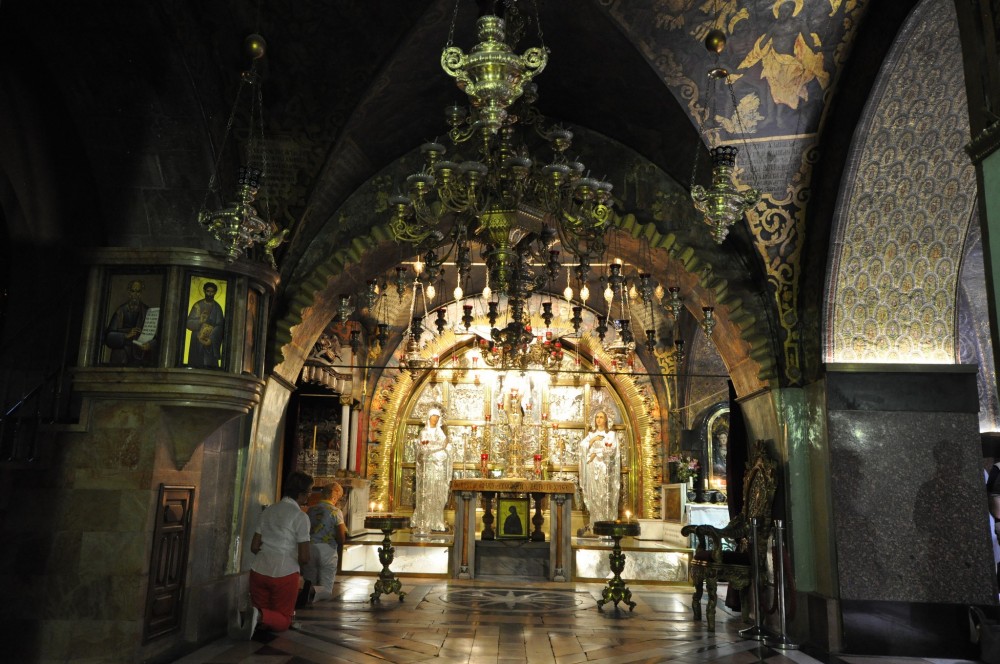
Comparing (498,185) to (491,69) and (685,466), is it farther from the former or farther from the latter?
(685,466)

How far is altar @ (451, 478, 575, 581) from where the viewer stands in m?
11.0

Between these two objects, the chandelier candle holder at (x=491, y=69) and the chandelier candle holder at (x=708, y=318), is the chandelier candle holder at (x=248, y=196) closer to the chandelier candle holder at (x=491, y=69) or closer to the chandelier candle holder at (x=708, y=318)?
the chandelier candle holder at (x=491, y=69)

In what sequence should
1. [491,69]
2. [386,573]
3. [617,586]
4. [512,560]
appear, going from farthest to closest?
[512,560] → [386,573] → [617,586] → [491,69]

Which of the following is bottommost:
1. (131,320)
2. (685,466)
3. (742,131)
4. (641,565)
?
(641,565)

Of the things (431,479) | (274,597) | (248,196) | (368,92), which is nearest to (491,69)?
(248,196)

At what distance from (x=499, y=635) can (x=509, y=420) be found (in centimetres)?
992

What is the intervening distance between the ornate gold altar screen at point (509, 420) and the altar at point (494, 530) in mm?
4820

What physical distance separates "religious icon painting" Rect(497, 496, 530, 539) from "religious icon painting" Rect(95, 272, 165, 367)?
6.65 metres

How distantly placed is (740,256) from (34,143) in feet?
22.1

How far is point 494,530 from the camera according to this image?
12.0 m

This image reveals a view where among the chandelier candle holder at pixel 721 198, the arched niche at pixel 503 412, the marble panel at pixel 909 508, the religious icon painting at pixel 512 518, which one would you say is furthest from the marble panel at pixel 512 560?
the chandelier candle holder at pixel 721 198

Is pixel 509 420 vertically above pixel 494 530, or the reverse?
pixel 509 420

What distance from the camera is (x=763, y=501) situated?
306 inches

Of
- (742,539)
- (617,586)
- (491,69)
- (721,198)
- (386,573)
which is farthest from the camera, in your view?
(386,573)
